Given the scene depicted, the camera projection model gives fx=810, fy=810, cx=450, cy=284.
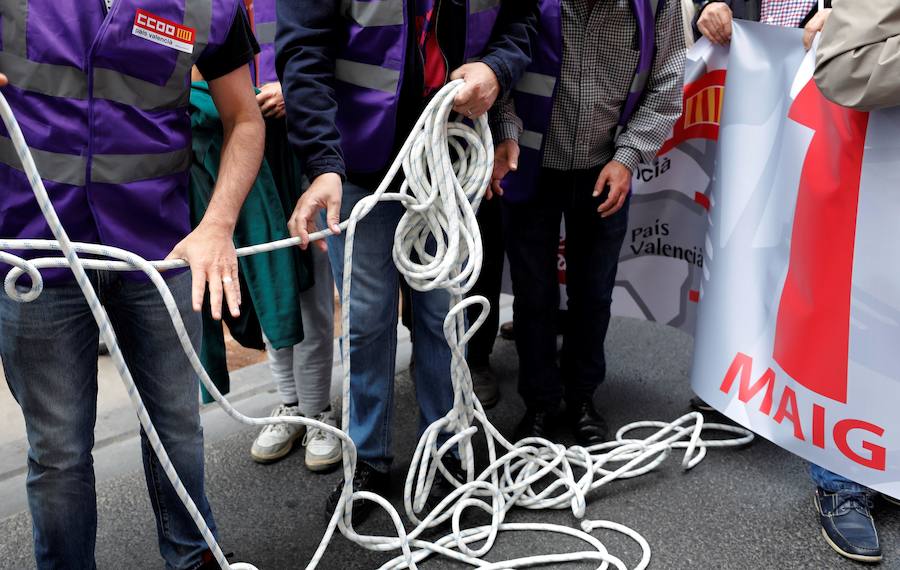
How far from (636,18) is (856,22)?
0.59 metres

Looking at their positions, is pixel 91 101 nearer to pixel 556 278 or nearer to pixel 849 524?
pixel 556 278

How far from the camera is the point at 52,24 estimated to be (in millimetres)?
1377

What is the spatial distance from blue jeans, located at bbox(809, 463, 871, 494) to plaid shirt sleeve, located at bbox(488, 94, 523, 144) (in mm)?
1247

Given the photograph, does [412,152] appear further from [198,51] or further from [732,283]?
[732,283]

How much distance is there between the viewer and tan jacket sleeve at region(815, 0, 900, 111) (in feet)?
5.91

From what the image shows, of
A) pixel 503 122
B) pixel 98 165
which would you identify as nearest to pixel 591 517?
pixel 503 122

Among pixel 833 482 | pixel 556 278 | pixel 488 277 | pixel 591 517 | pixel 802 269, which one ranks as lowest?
pixel 591 517

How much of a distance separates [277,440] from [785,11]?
210 cm

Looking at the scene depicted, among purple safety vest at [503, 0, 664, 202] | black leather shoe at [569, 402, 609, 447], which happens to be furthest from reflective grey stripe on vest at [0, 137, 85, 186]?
black leather shoe at [569, 402, 609, 447]

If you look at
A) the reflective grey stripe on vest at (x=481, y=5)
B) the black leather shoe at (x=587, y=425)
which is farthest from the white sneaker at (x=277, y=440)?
the reflective grey stripe on vest at (x=481, y=5)

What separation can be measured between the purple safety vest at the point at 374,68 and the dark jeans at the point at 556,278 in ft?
1.93

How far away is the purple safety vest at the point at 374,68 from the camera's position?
1.85 metres

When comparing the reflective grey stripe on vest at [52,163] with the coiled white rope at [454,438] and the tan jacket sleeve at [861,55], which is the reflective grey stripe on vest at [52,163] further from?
the tan jacket sleeve at [861,55]

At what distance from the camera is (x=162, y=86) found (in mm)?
1515
